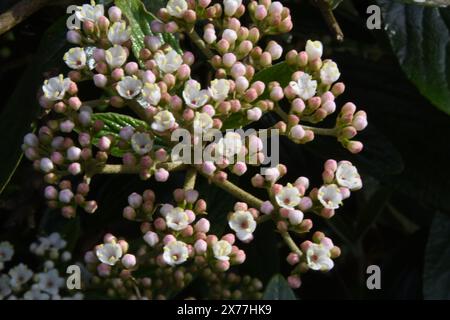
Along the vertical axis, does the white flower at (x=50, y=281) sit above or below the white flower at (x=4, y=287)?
above

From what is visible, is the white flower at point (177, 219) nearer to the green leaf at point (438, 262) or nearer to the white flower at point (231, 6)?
the white flower at point (231, 6)

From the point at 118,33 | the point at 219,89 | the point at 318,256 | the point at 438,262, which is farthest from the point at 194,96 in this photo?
the point at 438,262

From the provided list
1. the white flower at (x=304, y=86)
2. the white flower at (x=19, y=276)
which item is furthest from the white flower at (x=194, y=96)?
the white flower at (x=19, y=276)

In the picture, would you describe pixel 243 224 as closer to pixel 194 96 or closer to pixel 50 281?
pixel 194 96

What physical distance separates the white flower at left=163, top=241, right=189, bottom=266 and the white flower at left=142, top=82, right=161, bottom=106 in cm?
17

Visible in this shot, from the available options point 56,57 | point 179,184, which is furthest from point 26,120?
point 179,184

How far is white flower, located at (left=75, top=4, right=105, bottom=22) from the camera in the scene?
1.08 meters

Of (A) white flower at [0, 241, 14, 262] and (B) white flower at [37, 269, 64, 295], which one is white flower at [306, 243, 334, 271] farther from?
(A) white flower at [0, 241, 14, 262]

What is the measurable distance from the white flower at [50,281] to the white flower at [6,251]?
71 mm

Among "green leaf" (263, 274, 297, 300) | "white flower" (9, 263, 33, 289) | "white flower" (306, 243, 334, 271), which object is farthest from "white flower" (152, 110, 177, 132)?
"white flower" (9, 263, 33, 289)

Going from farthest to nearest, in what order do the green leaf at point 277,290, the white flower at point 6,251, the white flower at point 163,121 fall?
the white flower at point 6,251 → the green leaf at point 277,290 → the white flower at point 163,121

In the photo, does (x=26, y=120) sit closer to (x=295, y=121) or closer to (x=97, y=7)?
(x=97, y=7)

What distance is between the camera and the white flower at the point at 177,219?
3.33 feet

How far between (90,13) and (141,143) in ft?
0.63
